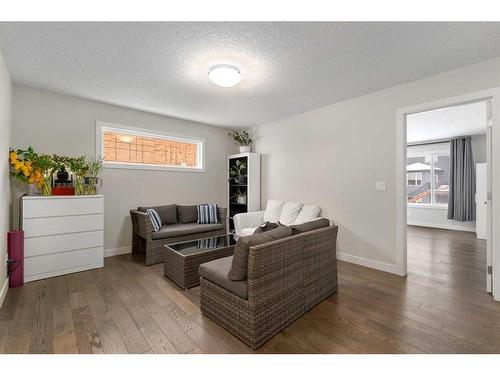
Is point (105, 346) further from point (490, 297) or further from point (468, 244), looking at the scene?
point (468, 244)

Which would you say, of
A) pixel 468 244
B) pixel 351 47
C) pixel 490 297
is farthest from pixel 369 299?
pixel 468 244

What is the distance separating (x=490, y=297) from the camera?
2.35 meters

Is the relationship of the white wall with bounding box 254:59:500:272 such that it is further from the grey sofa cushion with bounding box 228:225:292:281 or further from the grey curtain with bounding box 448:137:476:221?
the grey curtain with bounding box 448:137:476:221

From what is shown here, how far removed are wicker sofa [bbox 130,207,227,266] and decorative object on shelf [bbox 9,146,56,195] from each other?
1179 mm

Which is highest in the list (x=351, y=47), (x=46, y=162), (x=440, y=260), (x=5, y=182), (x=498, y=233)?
(x=351, y=47)

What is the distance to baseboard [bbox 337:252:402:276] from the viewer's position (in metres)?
3.02

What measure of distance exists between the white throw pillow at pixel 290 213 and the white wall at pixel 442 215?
16.6 feet

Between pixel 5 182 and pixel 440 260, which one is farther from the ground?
pixel 5 182

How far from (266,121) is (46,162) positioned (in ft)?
11.7

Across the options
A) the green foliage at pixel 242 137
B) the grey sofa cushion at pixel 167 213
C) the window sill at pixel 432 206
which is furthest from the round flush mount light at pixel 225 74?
the window sill at pixel 432 206

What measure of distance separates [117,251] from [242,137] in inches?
129

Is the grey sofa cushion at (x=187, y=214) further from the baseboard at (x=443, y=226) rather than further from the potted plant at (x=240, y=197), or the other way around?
the baseboard at (x=443, y=226)

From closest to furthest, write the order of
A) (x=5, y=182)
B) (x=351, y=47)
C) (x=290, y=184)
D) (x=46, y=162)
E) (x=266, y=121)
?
(x=351, y=47), (x=5, y=182), (x=46, y=162), (x=290, y=184), (x=266, y=121)

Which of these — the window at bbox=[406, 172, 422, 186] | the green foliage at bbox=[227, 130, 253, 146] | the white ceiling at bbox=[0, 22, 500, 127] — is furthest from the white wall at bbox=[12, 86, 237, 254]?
the window at bbox=[406, 172, 422, 186]
